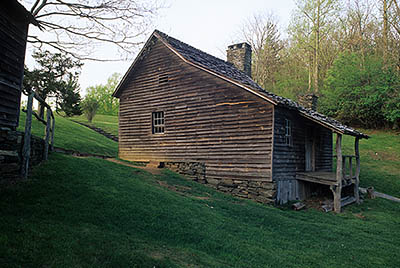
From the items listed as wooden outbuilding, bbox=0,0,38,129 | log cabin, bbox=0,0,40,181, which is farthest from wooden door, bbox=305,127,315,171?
wooden outbuilding, bbox=0,0,38,129

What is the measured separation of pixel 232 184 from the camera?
47.9ft

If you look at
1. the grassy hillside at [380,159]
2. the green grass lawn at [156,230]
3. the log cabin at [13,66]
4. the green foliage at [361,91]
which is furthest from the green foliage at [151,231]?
the green foliage at [361,91]

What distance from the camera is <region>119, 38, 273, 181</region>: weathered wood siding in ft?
45.8

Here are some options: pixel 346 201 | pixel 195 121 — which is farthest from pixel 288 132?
pixel 195 121

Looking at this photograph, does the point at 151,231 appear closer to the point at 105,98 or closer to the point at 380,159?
the point at 380,159

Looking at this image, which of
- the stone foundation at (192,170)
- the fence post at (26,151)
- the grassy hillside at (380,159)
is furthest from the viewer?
the grassy hillside at (380,159)

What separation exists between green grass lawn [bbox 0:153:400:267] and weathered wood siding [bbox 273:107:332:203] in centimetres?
210

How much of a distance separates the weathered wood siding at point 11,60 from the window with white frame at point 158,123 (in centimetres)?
881

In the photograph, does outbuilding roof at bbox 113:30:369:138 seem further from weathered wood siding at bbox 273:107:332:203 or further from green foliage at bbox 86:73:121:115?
green foliage at bbox 86:73:121:115

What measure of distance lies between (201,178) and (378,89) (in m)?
25.8

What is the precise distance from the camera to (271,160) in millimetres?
13359

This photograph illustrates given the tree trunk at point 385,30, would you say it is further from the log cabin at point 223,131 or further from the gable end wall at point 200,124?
the gable end wall at point 200,124

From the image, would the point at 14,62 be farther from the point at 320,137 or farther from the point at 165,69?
the point at 320,137

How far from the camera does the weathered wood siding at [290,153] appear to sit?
13.7 meters
